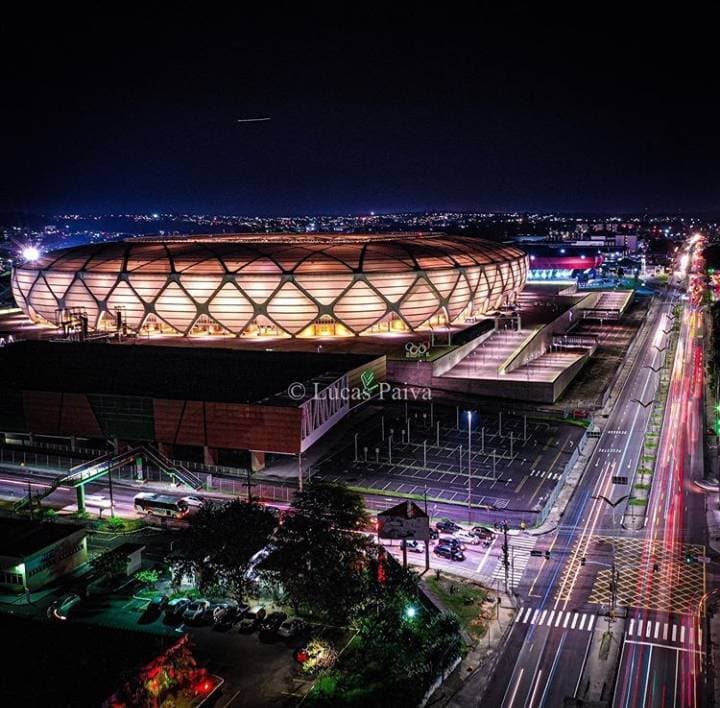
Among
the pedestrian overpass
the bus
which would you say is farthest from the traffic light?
the pedestrian overpass

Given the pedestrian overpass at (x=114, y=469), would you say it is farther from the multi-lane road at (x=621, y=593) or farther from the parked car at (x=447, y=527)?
the multi-lane road at (x=621, y=593)

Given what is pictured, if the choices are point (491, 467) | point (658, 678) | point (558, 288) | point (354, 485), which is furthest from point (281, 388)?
point (558, 288)

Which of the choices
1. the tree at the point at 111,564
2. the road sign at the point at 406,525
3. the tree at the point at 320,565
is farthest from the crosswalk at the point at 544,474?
the tree at the point at 111,564

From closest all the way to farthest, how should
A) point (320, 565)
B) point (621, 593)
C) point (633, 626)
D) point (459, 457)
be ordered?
1. point (633, 626)
2. point (320, 565)
3. point (621, 593)
4. point (459, 457)

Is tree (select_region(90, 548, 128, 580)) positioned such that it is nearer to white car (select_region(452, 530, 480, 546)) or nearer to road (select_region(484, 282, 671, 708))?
white car (select_region(452, 530, 480, 546))

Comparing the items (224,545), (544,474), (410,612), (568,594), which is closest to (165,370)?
(544,474)

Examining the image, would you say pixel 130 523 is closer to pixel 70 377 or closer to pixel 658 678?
pixel 70 377

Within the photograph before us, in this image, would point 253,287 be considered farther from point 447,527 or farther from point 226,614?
point 226,614
